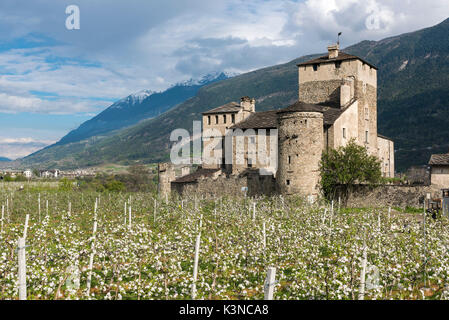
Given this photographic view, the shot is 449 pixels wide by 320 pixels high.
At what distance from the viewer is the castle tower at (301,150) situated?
31.6m

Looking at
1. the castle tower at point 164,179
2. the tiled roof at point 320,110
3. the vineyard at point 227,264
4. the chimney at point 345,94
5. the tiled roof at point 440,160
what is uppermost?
the chimney at point 345,94

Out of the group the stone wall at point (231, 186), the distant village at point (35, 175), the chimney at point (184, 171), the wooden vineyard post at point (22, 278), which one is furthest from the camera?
the distant village at point (35, 175)

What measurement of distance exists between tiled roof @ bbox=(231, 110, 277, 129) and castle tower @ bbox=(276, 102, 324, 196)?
693 cm

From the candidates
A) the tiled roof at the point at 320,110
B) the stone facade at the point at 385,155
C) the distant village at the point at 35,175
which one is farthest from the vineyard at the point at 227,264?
the distant village at the point at 35,175

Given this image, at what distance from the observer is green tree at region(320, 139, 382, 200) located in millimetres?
32156

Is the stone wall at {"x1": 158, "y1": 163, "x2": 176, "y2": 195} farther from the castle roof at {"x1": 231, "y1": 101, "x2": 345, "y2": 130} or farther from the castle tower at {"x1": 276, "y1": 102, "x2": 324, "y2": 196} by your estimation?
the castle tower at {"x1": 276, "y1": 102, "x2": 324, "y2": 196}

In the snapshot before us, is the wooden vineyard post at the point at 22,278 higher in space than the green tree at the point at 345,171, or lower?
lower

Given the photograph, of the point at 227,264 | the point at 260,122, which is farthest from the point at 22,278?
the point at 260,122

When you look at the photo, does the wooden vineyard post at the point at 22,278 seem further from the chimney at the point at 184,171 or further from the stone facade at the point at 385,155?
the stone facade at the point at 385,155

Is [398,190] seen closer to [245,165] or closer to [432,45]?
[245,165]

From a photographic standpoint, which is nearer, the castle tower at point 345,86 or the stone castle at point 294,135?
the stone castle at point 294,135

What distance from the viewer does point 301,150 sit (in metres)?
31.6

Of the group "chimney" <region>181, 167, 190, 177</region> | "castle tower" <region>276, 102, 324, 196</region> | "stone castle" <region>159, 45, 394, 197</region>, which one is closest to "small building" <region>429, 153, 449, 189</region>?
"stone castle" <region>159, 45, 394, 197</region>
